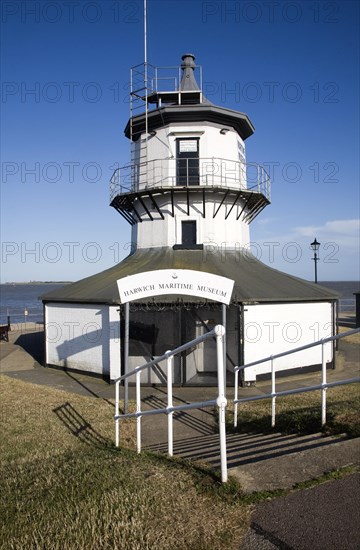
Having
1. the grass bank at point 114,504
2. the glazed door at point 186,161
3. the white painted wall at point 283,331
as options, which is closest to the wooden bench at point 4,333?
the glazed door at point 186,161

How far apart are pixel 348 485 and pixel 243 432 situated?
181 inches

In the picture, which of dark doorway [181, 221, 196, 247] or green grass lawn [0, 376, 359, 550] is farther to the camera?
dark doorway [181, 221, 196, 247]

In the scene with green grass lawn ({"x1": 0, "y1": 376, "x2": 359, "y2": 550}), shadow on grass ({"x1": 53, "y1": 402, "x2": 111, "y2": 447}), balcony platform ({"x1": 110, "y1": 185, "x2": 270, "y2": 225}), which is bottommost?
shadow on grass ({"x1": 53, "y1": 402, "x2": 111, "y2": 447})

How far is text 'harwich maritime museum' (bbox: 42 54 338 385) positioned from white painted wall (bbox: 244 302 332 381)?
4 cm

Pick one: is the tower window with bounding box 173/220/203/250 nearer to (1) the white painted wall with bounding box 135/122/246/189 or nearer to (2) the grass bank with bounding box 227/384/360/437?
(1) the white painted wall with bounding box 135/122/246/189

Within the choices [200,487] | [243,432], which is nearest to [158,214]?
[243,432]

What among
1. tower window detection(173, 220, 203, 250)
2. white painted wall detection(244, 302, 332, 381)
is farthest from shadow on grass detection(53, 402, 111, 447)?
tower window detection(173, 220, 203, 250)

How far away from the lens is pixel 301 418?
8344mm

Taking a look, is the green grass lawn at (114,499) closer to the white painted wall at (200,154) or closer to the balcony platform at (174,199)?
the balcony platform at (174,199)

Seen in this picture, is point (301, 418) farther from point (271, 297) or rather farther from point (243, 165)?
point (243, 165)

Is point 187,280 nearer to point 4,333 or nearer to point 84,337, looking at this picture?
point 84,337

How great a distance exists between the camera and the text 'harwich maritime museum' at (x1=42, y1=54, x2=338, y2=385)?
14898mm

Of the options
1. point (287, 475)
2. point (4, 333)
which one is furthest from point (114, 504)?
point (4, 333)

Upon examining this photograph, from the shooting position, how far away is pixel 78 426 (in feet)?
31.4
